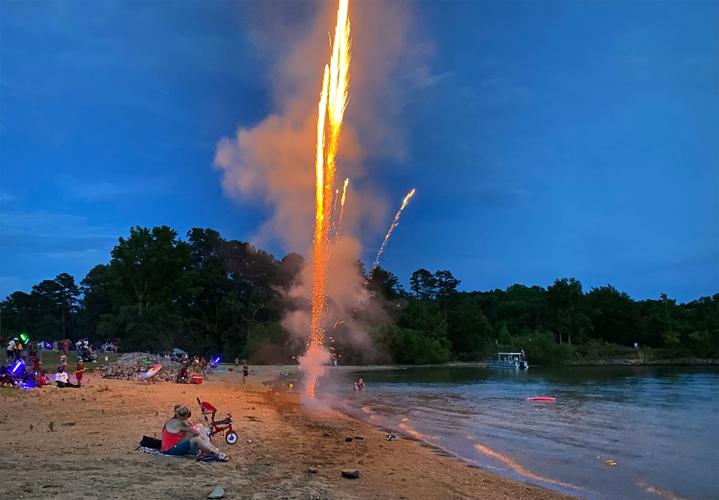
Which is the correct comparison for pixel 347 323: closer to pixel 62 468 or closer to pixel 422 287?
pixel 422 287

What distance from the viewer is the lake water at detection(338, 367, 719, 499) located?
50.2 feet

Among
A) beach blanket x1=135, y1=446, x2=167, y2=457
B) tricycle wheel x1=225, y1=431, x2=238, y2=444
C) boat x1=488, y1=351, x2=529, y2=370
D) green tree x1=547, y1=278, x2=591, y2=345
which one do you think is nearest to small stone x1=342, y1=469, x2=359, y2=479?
tricycle wheel x1=225, y1=431, x2=238, y2=444

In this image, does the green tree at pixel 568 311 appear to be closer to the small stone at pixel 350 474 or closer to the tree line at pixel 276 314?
the tree line at pixel 276 314

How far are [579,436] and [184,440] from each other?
18.3 meters

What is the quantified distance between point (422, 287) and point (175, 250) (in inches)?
2969

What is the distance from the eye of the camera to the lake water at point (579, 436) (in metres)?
15.3

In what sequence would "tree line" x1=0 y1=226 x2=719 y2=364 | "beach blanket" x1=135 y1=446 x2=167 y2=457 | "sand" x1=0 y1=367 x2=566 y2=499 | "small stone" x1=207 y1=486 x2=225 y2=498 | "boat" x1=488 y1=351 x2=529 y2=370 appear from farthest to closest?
"boat" x1=488 y1=351 x2=529 y2=370
"tree line" x1=0 y1=226 x2=719 y2=364
"beach blanket" x1=135 y1=446 x2=167 y2=457
"sand" x1=0 y1=367 x2=566 y2=499
"small stone" x1=207 y1=486 x2=225 y2=498

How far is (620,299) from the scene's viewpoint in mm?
144625

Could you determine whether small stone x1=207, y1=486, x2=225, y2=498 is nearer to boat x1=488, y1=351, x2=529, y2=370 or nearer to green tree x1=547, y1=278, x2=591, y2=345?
boat x1=488, y1=351, x2=529, y2=370

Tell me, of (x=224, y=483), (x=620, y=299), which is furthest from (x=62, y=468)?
(x=620, y=299)

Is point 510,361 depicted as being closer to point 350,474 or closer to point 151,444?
point 350,474

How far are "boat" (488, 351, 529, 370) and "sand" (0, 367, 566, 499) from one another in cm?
9076

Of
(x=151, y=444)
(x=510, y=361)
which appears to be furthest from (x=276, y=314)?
(x=151, y=444)

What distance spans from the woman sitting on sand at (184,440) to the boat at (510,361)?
325ft
